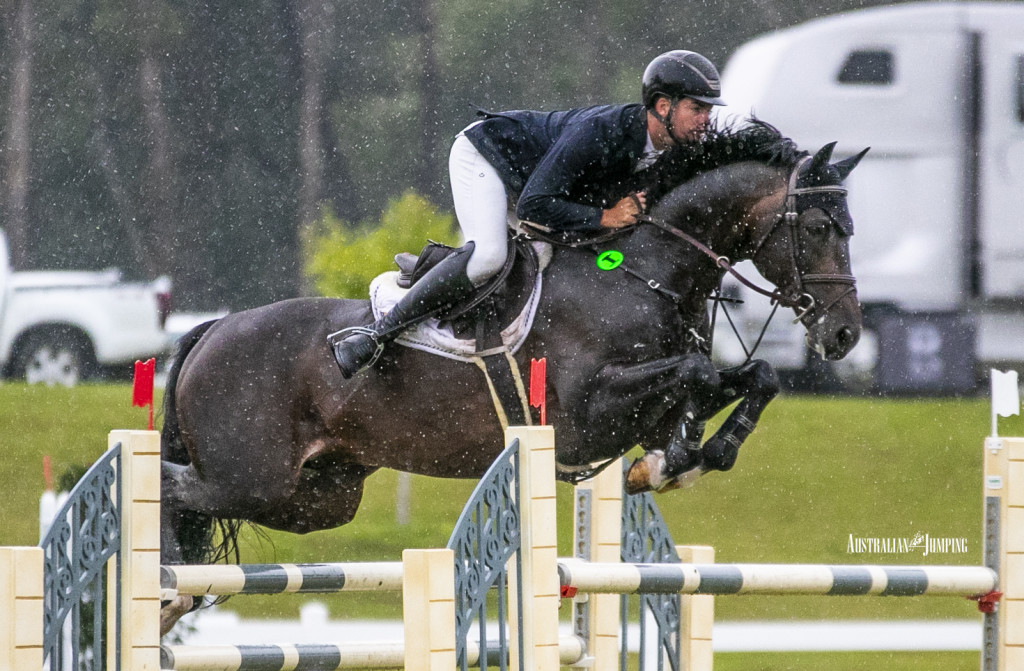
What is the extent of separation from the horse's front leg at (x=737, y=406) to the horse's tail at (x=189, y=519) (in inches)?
58.0

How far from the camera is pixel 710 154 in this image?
3.77 metres

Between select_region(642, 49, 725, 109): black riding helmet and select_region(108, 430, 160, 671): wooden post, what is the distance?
5.06ft

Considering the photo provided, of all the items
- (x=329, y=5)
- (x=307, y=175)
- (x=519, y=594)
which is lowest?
A: (x=519, y=594)

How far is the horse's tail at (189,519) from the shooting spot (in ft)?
13.6

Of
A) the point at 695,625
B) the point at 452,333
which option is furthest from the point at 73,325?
the point at 695,625

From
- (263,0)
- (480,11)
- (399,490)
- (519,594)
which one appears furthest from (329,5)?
(519,594)

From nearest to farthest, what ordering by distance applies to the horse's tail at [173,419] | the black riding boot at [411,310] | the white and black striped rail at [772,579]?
the white and black striped rail at [772,579] < the black riding boot at [411,310] < the horse's tail at [173,419]

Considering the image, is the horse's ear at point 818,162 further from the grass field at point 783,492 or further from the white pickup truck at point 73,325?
the white pickup truck at point 73,325

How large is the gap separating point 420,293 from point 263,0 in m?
11.5

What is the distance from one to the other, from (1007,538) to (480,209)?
1.60m

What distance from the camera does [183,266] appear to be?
12.7 metres

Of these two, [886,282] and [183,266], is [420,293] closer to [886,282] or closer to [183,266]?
[886,282]

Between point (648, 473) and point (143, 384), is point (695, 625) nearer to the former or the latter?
point (648, 473)

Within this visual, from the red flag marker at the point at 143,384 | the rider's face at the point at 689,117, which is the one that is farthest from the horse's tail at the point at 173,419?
the rider's face at the point at 689,117
